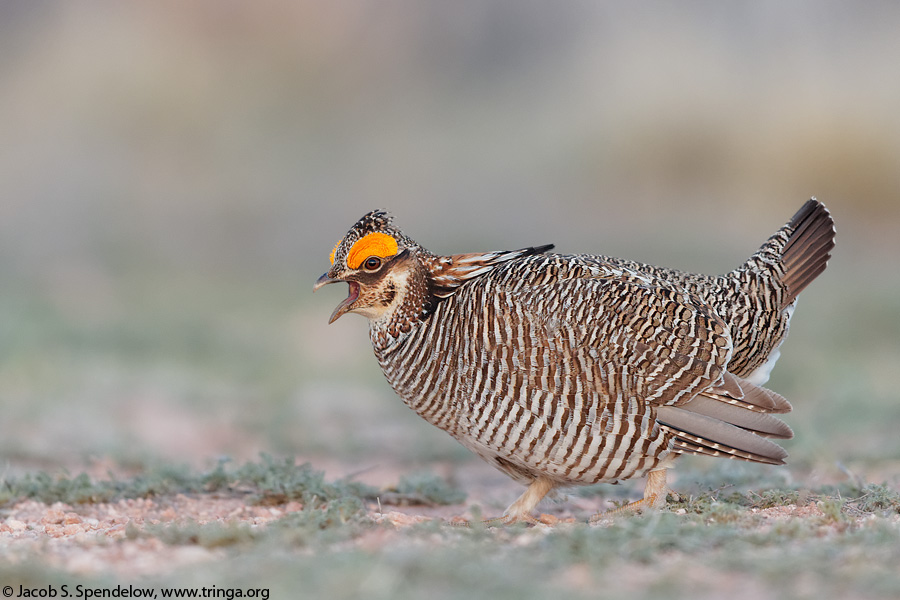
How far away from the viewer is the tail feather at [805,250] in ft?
17.7

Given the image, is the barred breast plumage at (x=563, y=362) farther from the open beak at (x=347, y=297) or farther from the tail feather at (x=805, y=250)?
the tail feather at (x=805, y=250)

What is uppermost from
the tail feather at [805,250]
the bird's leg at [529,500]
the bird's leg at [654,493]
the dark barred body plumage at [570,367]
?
the tail feather at [805,250]

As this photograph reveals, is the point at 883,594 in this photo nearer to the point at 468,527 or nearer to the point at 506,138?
the point at 468,527

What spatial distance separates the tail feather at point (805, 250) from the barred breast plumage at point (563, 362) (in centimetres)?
57

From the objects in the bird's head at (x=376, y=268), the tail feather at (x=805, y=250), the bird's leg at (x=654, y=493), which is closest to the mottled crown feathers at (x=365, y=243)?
the bird's head at (x=376, y=268)

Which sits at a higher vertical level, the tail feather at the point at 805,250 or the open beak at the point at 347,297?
the tail feather at the point at 805,250

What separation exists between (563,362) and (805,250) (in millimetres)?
1811

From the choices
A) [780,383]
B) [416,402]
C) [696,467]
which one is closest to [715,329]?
[416,402]

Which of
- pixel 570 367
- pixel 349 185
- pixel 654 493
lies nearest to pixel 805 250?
pixel 654 493

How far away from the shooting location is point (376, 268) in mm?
4941

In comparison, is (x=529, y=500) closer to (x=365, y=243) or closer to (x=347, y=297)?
(x=347, y=297)

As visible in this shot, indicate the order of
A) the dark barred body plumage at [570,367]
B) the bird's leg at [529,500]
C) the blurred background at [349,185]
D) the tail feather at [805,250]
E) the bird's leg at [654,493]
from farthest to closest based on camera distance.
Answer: the blurred background at [349,185] < the tail feather at [805,250] < the bird's leg at [529,500] < the bird's leg at [654,493] < the dark barred body plumage at [570,367]

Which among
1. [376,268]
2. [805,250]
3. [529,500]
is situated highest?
Result: [805,250]

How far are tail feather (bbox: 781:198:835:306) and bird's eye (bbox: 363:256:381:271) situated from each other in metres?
2.17
